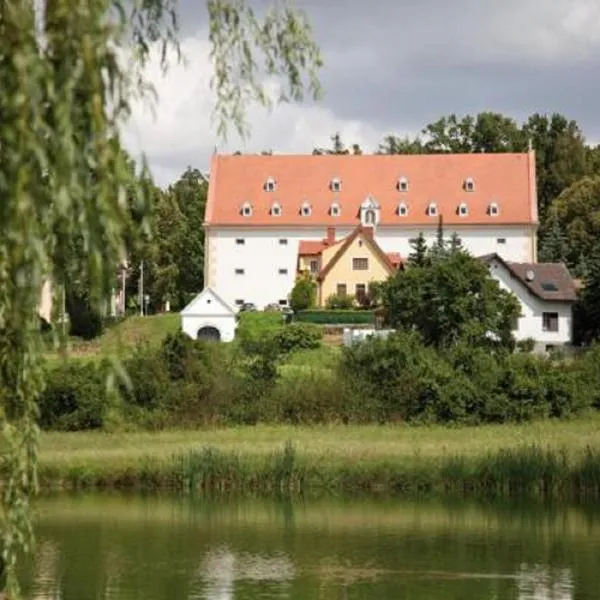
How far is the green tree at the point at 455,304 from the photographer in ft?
144

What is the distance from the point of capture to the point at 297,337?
48.0 meters

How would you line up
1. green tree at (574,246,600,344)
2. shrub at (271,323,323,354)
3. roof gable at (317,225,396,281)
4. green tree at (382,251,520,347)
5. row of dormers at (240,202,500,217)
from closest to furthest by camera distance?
green tree at (382,251,520,347) → shrub at (271,323,323,354) → green tree at (574,246,600,344) → roof gable at (317,225,396,281) → row of dormers at (240,202,500,217)

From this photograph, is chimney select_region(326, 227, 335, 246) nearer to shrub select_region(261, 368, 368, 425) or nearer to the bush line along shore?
shrub select_region(261, 368, 368, 425)

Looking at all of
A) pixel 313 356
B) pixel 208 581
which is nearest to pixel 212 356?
pixel 313 356

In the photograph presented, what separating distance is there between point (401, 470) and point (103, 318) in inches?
820

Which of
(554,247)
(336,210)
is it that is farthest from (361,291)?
(554,247)

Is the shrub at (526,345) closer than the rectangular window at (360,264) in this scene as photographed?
Yes

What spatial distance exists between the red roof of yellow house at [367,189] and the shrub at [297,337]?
21.3 m

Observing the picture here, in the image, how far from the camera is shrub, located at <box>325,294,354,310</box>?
59.5 m

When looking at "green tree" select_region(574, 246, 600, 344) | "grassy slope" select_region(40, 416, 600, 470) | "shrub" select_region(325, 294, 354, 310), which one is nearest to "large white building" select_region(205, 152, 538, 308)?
"shrub" select_region(325, 294, 354, 310)

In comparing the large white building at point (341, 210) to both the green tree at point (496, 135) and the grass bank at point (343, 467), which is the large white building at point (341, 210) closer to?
the green tree at point (496, 135)

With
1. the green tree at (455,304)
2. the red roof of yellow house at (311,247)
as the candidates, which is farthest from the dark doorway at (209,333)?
the red roof of yellow house at (311,247)

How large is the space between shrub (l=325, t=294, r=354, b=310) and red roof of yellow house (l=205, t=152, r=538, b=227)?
1014cm

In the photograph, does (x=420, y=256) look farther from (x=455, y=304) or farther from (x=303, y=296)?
(x=455, y=304)
